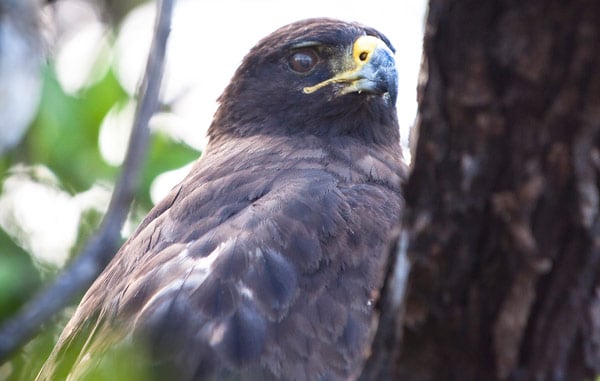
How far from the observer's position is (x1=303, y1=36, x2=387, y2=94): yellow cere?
5346mm

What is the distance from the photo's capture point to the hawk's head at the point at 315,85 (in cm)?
538

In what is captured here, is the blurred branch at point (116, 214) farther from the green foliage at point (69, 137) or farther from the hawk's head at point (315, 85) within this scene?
the hawk's head at point (315, 85)

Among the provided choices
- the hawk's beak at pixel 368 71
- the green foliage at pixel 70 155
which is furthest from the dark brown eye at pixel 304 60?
the green foliage at pixel 70 155

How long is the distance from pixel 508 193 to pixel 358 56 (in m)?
3.38

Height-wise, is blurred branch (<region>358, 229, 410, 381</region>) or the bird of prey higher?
blurred branch (<region>358, 229, 410, 381</region>)

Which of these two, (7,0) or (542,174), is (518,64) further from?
(7,0)

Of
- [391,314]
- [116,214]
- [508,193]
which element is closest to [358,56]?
[116,214]

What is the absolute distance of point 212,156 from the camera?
213 inches

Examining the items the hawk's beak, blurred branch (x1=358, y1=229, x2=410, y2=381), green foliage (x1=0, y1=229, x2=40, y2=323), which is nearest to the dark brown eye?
the hawk's beak

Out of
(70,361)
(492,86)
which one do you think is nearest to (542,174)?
(492,86)

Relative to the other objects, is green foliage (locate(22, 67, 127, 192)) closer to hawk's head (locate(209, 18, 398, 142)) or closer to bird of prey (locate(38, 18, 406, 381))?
bird of prey (locate(38, 18, 406, 381))

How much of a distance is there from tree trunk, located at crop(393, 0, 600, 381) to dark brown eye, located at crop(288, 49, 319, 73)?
3390 mm

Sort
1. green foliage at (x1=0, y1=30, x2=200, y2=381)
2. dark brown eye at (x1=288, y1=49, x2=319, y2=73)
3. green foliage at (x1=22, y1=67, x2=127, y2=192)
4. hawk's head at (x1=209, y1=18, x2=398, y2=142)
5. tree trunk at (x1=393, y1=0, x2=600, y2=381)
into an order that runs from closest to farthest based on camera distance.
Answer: tree trunk at (x1=393, y1=0, x2=600, y2=381), green foliage at (x1=0, y1=30, x2=200, y2=381), green foliage at (x1=22, y1=67, x2=127, y2=192), hawk's head at (x1=209, y1=18, x2=398, y2=142), dark brown eye at (x1=288, y1=49, x2=319, y2=73)

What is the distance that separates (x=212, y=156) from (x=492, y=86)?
3.47 meters
